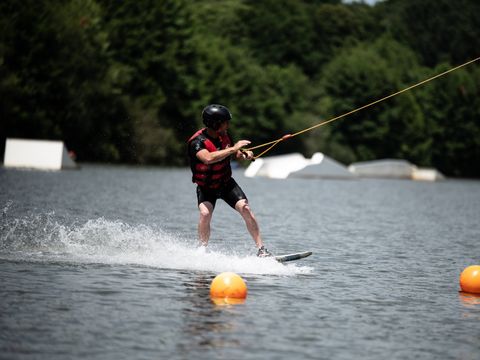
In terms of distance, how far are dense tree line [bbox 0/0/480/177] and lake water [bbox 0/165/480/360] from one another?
39.4m

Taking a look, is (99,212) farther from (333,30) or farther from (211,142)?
(333,30)

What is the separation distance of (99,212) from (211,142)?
10605mm

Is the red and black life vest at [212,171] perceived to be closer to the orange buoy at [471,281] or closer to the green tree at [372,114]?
the orange buoy at [471,281]

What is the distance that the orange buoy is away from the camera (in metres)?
12.7

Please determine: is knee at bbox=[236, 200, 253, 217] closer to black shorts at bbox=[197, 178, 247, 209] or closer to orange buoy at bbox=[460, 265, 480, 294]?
black shorts at bbox=[197, 178, 247, 209]

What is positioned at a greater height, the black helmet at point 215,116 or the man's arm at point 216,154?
the black helmet at point 215,116

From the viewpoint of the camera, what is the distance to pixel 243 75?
94125mm

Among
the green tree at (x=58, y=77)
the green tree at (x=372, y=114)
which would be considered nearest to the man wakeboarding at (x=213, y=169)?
the green tree at (x=58, y=77)

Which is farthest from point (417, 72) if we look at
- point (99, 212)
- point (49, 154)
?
point (99, 212)

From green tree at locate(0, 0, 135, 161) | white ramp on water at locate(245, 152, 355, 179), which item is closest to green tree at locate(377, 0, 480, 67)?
white ramp on water at locate(245, 152, 355, 179)

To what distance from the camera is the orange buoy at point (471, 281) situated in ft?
41.7

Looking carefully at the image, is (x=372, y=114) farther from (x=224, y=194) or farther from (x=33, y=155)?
(x=224, y=194)

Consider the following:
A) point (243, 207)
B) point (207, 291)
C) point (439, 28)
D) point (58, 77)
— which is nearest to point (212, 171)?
point (243, 207)

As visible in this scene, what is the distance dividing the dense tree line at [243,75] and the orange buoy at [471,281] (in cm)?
4679
